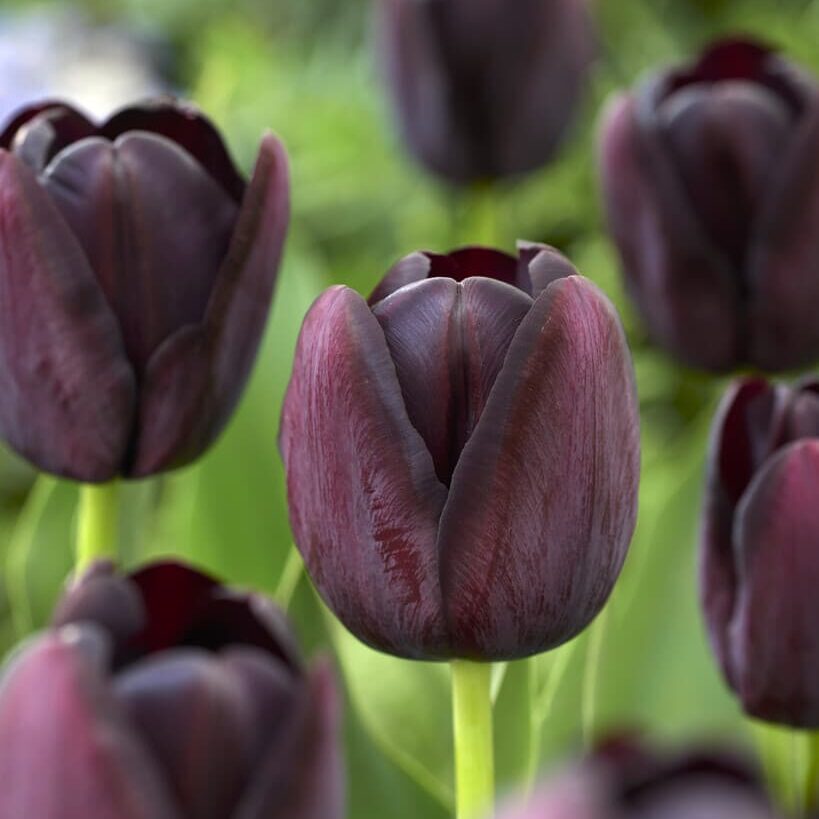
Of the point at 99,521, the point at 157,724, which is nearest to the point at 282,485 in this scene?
the point at 99,521

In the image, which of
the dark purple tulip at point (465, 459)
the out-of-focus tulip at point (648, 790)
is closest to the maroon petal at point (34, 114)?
the dark purple tulip at point (465, 459)

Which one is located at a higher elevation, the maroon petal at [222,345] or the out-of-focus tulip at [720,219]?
the maroon petal at [222,345]

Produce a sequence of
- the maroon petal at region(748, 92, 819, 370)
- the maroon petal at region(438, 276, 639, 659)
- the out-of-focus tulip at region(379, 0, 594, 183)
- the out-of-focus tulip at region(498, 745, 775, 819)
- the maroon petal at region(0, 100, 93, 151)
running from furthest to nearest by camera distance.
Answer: the out-of-focus tulip at region(379, 0, 594, 183) → the maroon petal at region(748, 92, 819, 370) → the maroon petal at region(0, 100, 93, 151) → the maroon petal at region(438, 276, 639, 659) → the out-of-focus tulip at region(498, 745, 775, 819)

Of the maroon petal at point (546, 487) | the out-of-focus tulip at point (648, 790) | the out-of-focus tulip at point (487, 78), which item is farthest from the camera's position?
the out-of-focus tulip at point (487, 78)

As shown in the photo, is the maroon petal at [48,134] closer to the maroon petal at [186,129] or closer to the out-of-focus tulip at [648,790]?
the maroon petal at [186,129]

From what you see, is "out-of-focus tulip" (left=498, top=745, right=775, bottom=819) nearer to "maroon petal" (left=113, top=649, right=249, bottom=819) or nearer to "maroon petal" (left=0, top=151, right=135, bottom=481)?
"maroon petal" (left=113, top=649, right=249, bottom=819)

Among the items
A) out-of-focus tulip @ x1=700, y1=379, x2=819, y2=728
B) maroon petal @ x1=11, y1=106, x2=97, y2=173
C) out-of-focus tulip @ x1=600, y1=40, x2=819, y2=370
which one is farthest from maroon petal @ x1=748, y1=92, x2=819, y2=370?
maroon petal @ x1=11, y1=106, x2=97, y2=173
